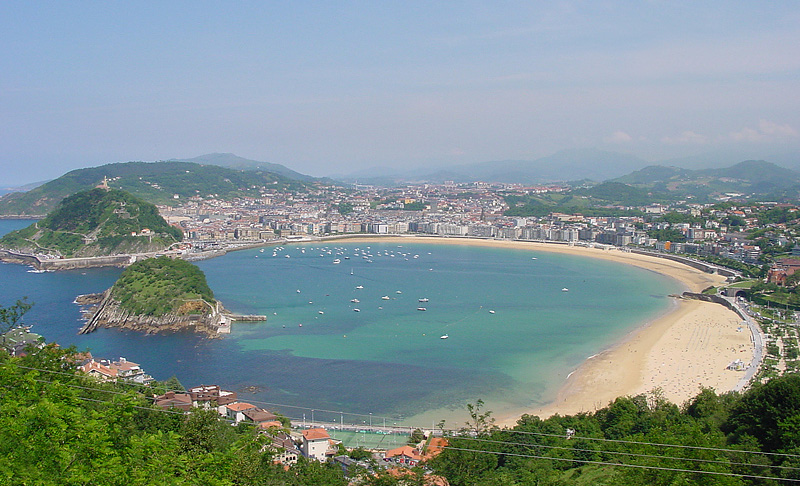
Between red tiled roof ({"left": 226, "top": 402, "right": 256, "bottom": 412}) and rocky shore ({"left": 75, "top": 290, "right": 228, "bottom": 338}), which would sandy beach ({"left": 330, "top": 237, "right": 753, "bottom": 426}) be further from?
rocky shore ({"left": 75, "top": 290, "right": 228, "bottom": 338})

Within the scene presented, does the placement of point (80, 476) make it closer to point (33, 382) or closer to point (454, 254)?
point (33, 382)

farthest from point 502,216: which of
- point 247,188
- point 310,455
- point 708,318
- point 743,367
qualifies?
point 310,455

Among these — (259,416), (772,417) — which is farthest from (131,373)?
(772,417)

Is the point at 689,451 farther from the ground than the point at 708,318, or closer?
farther from the ground

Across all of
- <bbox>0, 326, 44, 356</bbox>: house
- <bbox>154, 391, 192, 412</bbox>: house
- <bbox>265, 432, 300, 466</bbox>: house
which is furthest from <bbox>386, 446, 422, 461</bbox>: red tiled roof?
<bbox>0, 326, 44, 356</bbox>: house

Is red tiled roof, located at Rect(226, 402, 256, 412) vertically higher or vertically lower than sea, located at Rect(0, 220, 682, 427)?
higher

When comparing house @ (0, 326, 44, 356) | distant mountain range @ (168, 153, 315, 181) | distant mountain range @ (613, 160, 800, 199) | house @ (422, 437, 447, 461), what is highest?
distant mountain range @ (168, 153, 315, 181)

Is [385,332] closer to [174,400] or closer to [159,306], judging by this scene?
[159,306]
